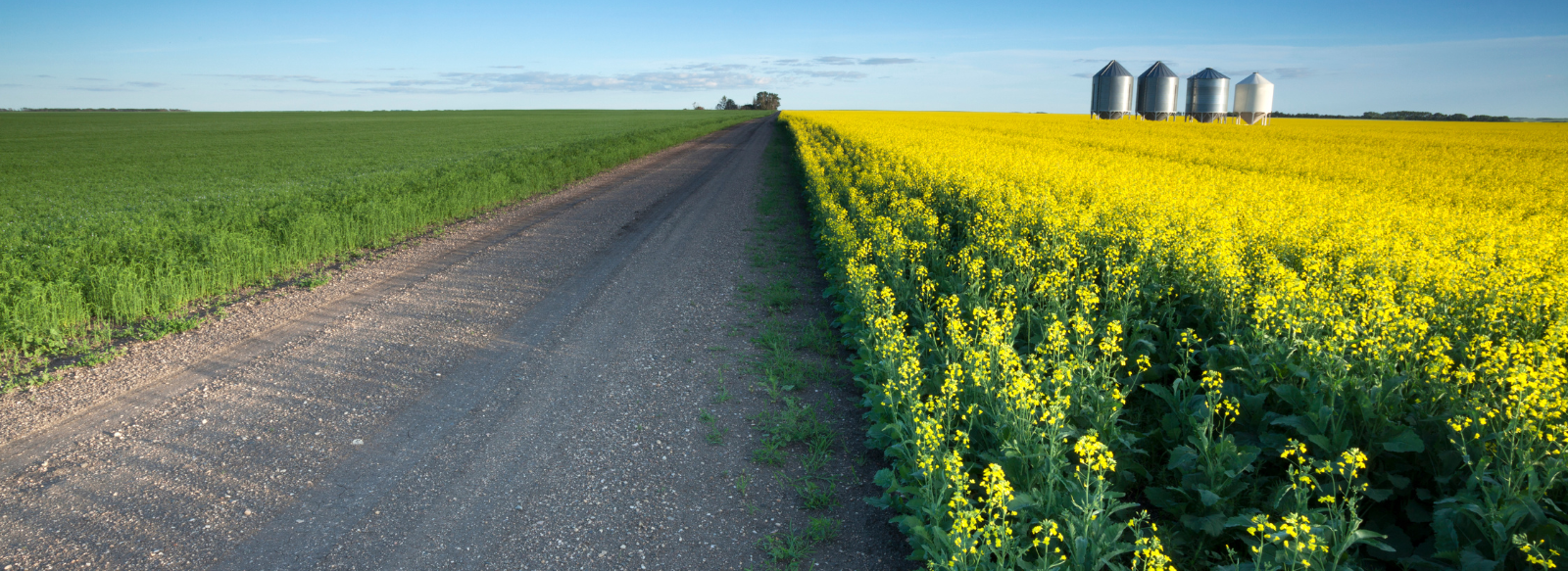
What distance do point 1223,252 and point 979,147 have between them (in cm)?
1791

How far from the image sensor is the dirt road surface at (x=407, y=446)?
4340mm

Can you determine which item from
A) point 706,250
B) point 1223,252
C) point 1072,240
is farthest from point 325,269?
point 1223,252

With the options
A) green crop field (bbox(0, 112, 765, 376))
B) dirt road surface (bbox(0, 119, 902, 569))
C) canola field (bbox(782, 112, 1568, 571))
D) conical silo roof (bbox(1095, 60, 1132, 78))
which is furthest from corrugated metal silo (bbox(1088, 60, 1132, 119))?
dirt road surface (bbox(0, 119, 902, 569))

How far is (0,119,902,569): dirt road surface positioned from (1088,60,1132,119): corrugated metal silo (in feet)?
175

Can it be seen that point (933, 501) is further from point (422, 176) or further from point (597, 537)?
point (422, 176)

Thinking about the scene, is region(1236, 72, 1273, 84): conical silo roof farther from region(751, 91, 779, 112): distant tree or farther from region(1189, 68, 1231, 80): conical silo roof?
region(751, 91, 779, 112): distant tree

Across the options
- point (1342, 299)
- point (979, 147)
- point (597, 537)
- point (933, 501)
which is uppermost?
point (979, 147)

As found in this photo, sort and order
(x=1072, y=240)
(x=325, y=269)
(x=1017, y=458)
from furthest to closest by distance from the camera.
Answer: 1. (x=325, y=269)
2. (x=1072, y=240)
3. (x=1017, y=458)

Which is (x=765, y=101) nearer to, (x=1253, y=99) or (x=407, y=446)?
(x=1253, y=99)

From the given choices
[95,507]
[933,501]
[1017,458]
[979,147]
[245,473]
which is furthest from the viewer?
[979,147]

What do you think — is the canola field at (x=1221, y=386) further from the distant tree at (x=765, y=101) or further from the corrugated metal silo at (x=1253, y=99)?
the distant tree at (x=765, y=101)

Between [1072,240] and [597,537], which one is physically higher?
[1072,240]

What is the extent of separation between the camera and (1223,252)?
6.22 meters

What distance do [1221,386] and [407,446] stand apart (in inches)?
233
